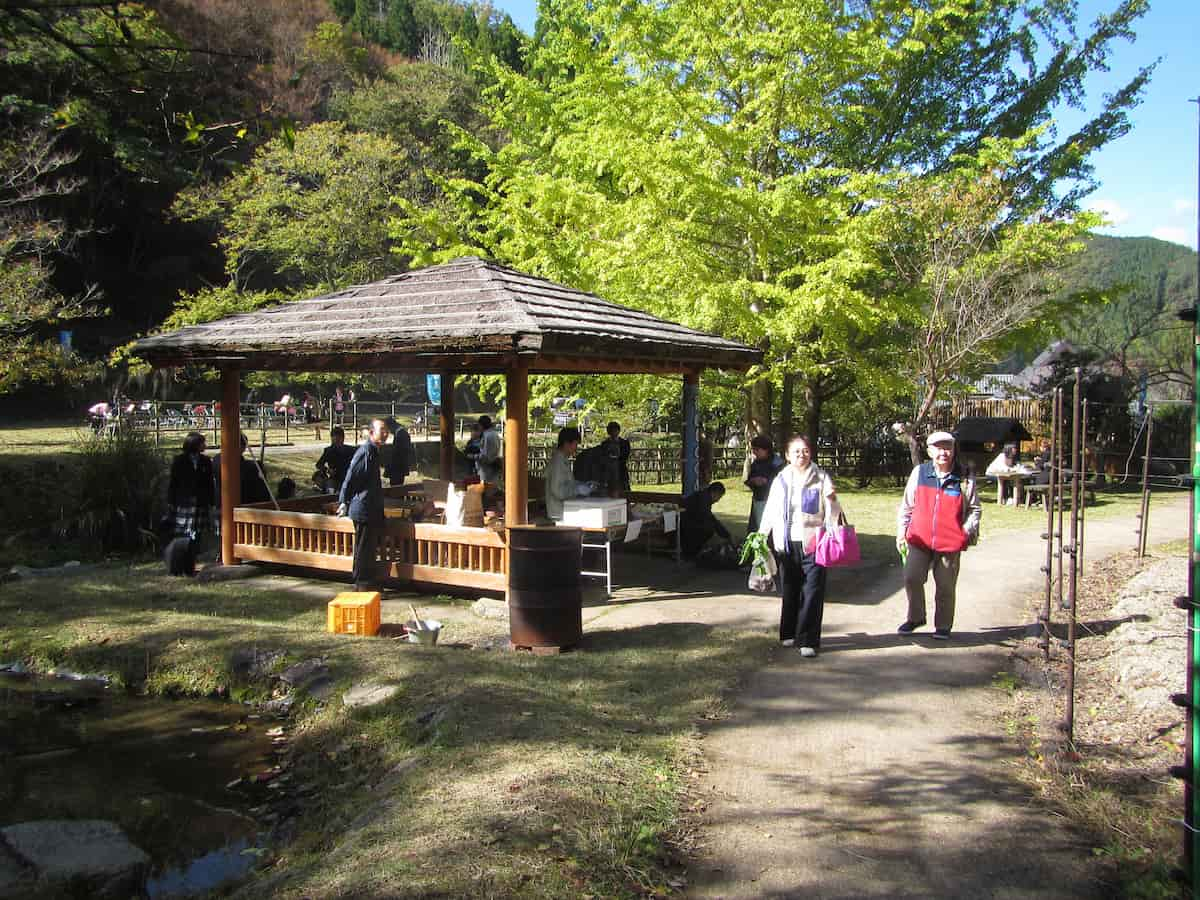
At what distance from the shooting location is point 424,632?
7.83 m

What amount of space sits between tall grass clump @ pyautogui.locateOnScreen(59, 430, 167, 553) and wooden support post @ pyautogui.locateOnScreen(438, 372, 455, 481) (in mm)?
4121

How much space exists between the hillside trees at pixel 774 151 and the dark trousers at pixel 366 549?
25.3 feet

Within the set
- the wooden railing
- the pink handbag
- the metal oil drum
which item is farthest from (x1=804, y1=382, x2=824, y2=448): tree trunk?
the metal oil drum

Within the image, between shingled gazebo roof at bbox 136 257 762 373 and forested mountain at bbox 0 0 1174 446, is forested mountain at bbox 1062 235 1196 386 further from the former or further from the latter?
shingled gazebo roof at bbox 136 257 762 373

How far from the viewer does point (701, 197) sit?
51.1ft

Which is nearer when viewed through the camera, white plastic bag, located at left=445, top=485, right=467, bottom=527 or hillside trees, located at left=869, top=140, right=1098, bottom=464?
white plastic bag, located at left=445, top=485, right=467, bottom=527

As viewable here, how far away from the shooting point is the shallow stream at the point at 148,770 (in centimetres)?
510

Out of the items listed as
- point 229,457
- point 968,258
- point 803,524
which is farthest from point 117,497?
point 968,258

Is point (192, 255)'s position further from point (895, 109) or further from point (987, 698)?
point (987, 698)

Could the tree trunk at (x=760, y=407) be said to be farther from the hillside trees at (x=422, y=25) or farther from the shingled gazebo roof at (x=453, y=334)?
the hillside trees at (x=422, y=25)

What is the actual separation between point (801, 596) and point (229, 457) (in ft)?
23.4

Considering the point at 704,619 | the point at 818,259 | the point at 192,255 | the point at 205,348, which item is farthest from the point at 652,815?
the point at 192,255

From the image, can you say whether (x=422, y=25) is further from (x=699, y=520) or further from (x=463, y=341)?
(x=463, y=341)

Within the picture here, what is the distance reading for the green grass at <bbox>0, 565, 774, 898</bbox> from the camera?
13.0ft
